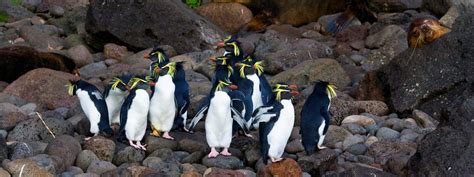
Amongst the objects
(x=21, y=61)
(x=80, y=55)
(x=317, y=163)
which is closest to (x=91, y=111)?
(x=317, y=163)

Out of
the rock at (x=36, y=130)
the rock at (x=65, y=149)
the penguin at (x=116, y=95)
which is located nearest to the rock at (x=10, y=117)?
the rock at (x=36, y=130)

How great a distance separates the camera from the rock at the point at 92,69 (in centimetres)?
1255

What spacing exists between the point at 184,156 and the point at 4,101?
3.00m

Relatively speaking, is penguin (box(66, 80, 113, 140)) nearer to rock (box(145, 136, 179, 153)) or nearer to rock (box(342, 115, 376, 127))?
rock (box(145, 136, 179, 153))

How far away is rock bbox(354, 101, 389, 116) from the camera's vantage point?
10070 millimetres

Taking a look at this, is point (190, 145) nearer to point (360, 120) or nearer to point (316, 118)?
point (316, 118)

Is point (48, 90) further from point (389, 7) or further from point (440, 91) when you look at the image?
point (389, 7)

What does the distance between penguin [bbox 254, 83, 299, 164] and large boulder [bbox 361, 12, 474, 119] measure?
2.25 metres

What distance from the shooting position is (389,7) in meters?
15.1

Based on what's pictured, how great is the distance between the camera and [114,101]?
29.5 ft

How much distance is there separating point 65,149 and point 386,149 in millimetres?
2743

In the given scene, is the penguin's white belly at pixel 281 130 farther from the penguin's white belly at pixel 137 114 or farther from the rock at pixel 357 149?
the penguin's white belly at pixel 137 114

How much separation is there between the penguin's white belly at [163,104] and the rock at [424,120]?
8.13 ft

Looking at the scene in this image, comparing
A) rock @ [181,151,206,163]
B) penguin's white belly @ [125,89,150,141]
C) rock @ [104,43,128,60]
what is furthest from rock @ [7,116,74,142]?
rock @ [104,43,128,60]
